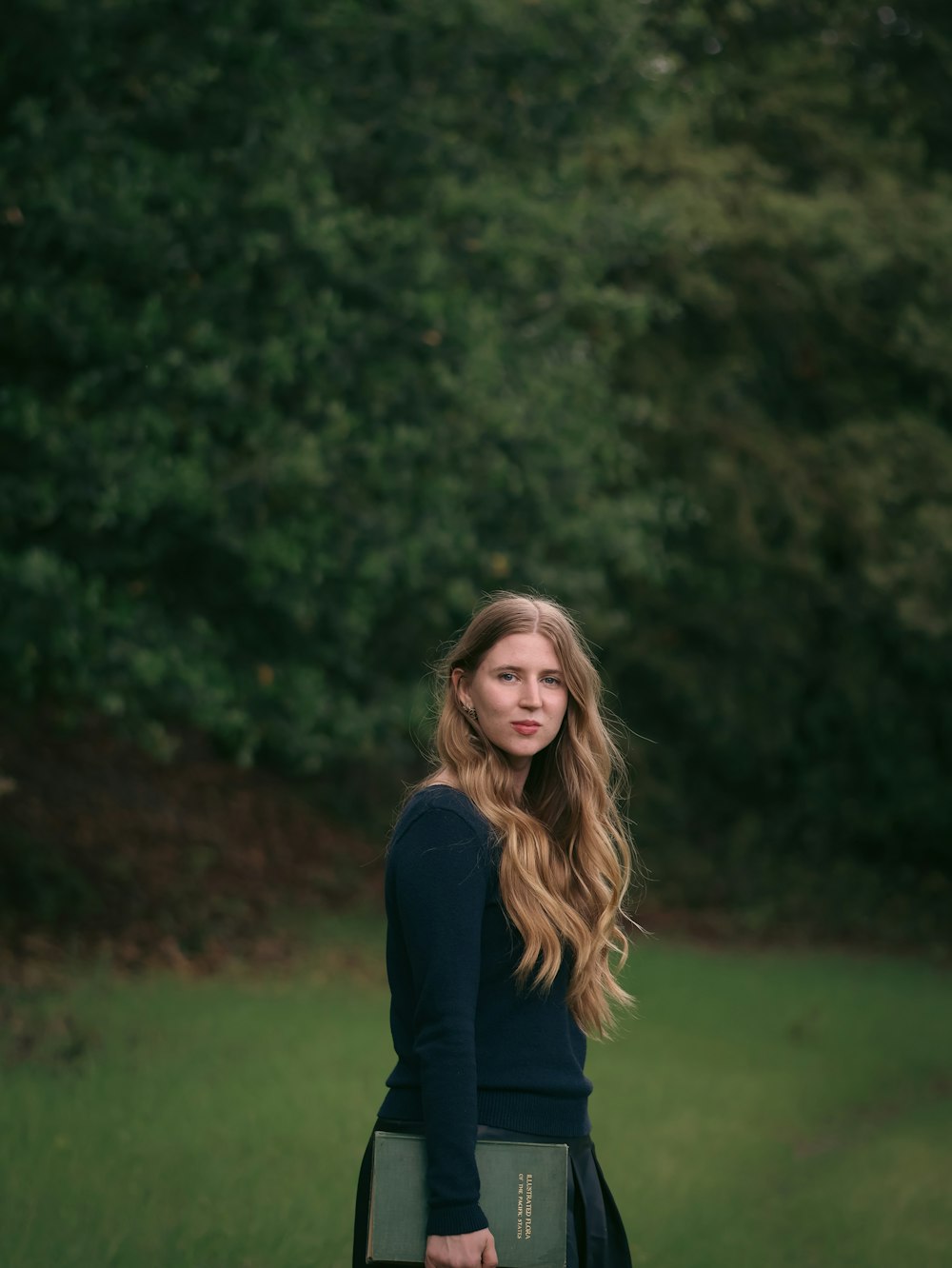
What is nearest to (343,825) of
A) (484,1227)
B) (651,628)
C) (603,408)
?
(651,628)

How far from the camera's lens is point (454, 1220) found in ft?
9.99

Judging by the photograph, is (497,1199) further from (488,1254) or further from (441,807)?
(441,807)

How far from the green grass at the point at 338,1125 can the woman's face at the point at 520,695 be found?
3347 millimetres

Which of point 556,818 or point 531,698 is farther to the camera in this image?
point 556,818

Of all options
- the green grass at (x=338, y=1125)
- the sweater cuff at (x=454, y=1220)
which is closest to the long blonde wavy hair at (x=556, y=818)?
the sweater cuff at (x=454, y=1220)

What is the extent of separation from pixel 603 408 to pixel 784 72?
565 cm

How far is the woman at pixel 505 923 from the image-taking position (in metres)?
3.06

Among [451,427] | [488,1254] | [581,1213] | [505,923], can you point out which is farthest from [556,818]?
[451,427]

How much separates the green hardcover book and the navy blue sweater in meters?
0.05

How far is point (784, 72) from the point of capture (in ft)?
61.1

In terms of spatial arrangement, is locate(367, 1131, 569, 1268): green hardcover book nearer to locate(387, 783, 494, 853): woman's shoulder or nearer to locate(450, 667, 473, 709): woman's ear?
locate(387, 783, 494, 853): woman's shoulder

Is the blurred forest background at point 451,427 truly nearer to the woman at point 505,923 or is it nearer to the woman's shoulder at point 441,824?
the woman at point 505,923

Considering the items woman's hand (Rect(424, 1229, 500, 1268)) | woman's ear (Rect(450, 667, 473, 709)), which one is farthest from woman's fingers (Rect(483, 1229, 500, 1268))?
woman's ear (Rect(450, 667, 473, 709))

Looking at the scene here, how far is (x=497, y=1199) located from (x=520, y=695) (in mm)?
961
